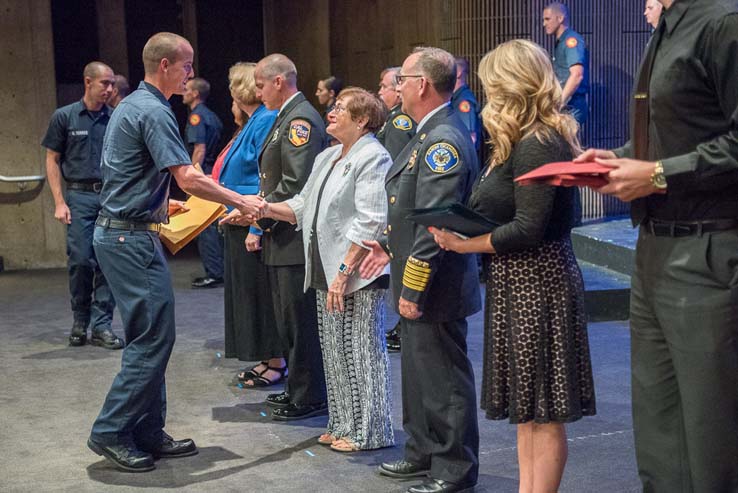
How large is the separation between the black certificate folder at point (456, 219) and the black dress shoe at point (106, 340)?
3544 mm

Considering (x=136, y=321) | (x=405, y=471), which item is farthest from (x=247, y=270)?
(x=405, y=471)

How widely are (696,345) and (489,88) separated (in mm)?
1022

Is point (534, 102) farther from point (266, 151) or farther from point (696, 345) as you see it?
point (266, 151)

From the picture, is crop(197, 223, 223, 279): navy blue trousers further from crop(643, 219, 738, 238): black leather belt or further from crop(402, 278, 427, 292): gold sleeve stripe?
crop(643, 219, 738, 238): black leather belt

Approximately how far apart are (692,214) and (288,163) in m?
2.45

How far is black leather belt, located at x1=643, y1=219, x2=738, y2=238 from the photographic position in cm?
247

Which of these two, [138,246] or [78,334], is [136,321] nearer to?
[138,246]

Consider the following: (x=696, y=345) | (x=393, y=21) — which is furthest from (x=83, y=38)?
(x=696, y=345)

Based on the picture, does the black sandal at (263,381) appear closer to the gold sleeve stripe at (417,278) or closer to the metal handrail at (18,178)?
the gold sleeve stripe at (417,278)

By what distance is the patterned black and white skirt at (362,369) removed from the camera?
413 centimetres

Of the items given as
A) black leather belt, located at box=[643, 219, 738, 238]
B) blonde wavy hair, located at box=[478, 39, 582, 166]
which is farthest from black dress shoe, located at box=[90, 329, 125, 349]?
black leather belt, located at box=[643, 219, 738, 238]

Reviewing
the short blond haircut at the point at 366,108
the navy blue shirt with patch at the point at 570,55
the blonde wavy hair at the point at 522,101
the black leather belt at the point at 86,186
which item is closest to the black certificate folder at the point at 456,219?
the blonde wavy hair at the point at 522,101

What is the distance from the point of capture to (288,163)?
182 inches

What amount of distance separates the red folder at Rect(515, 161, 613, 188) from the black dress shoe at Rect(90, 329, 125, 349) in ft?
13.6
